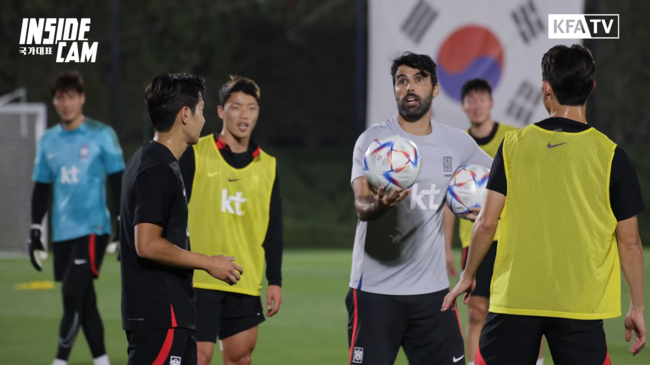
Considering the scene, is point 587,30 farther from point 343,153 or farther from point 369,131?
point 369,131

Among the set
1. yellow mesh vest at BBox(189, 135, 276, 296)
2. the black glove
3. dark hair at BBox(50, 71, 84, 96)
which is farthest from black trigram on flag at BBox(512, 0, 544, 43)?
yellow mesh vest at BBox(189, 135, 276, 296)

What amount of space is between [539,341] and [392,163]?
3.57 ft

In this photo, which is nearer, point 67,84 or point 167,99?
point 167,99

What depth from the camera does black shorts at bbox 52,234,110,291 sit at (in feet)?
21.4

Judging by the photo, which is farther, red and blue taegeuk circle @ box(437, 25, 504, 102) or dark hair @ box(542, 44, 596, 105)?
red and blue taegeuk circle @ box(437, 25, 504, 102)

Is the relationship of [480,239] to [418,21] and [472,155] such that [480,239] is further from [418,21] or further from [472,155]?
[418,21]

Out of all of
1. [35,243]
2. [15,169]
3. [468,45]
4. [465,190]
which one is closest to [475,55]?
[468,45]

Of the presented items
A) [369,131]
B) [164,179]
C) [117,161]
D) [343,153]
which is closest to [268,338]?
[117,161]

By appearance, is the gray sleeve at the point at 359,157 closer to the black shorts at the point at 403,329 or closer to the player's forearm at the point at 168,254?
the black shorts at the point at 403,329

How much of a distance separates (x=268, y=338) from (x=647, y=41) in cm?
2639

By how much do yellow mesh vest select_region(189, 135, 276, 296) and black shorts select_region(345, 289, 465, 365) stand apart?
1.02m

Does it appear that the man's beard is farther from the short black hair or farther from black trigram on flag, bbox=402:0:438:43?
black trigram on flag, bbox=402:0:438:43

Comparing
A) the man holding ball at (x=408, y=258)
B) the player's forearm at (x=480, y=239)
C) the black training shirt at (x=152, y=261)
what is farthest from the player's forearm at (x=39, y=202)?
the player's forearm at (x=480, y=239)

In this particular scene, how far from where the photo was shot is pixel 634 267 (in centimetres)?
366
